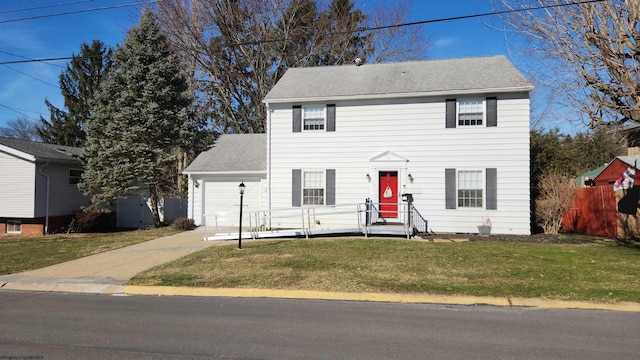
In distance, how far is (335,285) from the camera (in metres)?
8.26

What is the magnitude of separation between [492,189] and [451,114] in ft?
10.3

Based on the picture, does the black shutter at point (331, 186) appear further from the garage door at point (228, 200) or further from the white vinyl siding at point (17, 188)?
the white vinyl siding at point (17, 188)

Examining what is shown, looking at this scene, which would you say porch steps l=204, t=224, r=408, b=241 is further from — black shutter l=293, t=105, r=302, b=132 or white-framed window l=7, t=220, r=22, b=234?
white-framed window l=7, t=220, r=22, b=234

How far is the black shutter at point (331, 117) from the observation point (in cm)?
1692

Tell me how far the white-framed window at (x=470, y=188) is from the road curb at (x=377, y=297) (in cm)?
884

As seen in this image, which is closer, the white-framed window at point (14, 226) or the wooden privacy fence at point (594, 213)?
the wooden privacy fence at point (594, 213)

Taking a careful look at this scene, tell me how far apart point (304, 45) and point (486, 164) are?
19006mm

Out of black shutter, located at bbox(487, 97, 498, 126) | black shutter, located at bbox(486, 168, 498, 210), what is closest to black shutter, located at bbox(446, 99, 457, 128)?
black shutter, located at bbox(487, 97, 498, 126)

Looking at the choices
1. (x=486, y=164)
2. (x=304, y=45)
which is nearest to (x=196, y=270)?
(x=486, y=164)

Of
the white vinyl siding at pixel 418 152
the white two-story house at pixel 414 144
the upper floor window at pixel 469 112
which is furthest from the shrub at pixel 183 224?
the upper floor window at pixel 469 112

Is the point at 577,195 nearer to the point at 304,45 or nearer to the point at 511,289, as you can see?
the point at 511,289

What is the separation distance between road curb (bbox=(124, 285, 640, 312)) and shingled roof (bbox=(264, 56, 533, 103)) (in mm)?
9969

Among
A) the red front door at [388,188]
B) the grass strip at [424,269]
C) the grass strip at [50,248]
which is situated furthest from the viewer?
the red front door at [388,188]

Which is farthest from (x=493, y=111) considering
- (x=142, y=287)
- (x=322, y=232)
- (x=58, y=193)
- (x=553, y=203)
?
(x=58, y=193)
